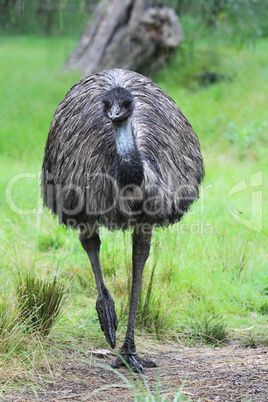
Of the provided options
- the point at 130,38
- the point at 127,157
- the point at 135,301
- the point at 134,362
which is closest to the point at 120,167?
the point at 127,157

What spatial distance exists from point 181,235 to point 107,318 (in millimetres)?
1786

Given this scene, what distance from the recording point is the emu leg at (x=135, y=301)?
3.97 metres

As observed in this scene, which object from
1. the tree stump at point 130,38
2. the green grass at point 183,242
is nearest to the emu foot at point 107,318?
the green grass at point 183,242

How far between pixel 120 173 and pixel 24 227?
9.25 feet

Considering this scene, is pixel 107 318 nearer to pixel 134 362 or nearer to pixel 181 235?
pixel 134 362

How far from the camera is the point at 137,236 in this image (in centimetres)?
403

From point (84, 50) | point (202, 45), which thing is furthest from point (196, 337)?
point (202, 45)

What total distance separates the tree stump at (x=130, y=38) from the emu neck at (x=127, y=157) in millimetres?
7274

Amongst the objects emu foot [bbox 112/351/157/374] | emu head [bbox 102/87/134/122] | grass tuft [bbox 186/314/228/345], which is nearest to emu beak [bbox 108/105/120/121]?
emu head [bbox 102/87/134/122]

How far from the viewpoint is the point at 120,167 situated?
3424 mm

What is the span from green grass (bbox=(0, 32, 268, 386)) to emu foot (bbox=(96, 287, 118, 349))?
0.75 feet

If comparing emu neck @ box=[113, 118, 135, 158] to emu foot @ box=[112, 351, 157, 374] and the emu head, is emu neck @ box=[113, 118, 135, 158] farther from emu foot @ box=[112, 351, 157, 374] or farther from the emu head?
emu foot @ box=[112, 351, 157, 374]

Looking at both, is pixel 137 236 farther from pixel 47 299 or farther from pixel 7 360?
pixel 7 360

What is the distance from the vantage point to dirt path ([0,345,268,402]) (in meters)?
3.28
